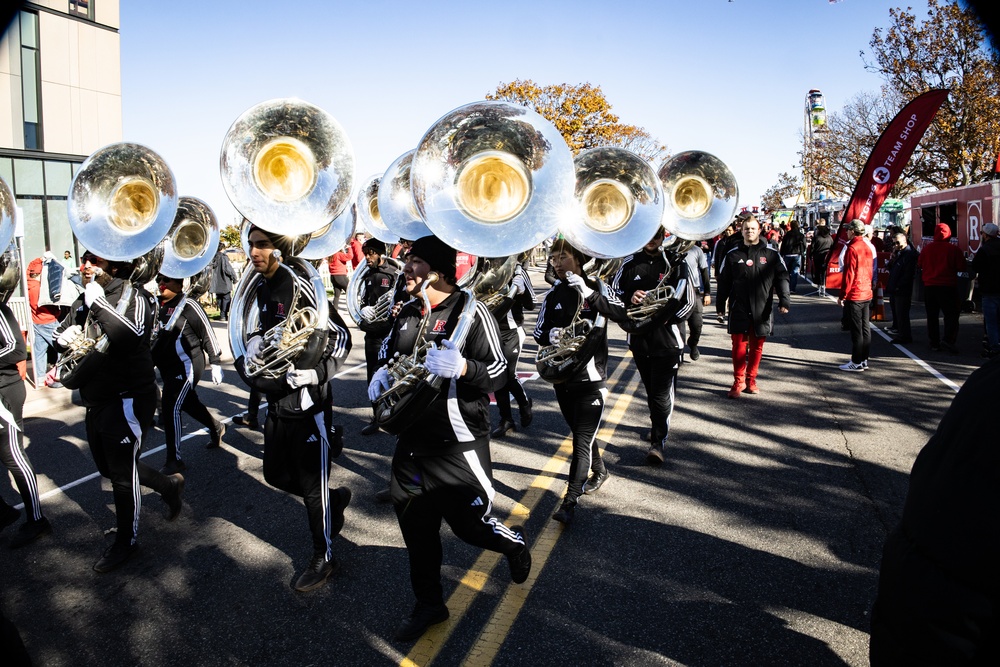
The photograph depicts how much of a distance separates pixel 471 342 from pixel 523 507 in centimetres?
187

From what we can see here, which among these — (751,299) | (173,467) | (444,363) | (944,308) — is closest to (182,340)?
(173,467)

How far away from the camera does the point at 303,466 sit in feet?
13.1

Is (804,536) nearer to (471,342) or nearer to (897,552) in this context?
(471,342)

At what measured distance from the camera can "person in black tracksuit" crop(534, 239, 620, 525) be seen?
471 centimetres

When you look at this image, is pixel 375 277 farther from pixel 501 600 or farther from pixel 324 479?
pixel 501 600

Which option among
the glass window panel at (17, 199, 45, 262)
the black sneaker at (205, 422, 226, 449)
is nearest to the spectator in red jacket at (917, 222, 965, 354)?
the black sneaker at (205, 422, 226, 449)

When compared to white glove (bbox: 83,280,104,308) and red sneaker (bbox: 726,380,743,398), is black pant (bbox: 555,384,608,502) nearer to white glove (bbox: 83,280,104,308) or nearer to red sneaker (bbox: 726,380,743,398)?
white glove (bbox: 83,280,104,308)

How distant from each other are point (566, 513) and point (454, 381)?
1.65 meters

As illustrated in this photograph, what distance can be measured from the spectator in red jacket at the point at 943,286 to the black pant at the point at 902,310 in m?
0.42

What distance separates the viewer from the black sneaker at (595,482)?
5.09m

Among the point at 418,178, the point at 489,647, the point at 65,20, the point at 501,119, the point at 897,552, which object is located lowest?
the point at 489,647

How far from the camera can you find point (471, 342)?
351 centimetres

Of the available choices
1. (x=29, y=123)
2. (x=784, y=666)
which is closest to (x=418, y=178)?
(x=784, y=666)

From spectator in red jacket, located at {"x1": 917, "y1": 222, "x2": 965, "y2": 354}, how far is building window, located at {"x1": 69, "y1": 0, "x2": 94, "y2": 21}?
20991mm
